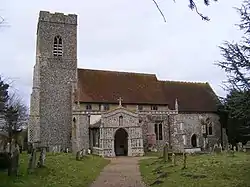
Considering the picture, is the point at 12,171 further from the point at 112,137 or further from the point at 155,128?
the point at 155,128

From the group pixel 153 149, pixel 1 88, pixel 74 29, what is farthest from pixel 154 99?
pixel 1 88

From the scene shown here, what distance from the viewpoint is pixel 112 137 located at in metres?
35.9

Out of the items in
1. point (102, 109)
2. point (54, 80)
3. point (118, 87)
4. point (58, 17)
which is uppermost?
point (58, 17)

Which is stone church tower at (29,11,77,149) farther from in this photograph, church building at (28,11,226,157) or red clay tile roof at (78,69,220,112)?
red clay tile roof at (78,69,220,112)

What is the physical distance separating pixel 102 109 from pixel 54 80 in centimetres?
644

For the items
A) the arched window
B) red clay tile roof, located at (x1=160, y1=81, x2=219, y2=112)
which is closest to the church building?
the arched window

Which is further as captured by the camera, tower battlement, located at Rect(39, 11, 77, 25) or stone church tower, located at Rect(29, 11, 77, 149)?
tower battlement, located at Rect(39, 11, 77, 25)

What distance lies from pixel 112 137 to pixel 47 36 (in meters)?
14.9

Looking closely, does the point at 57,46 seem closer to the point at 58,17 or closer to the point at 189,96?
the point at 58,17

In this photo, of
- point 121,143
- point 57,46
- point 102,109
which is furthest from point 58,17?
point 121,143

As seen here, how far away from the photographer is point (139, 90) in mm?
43625

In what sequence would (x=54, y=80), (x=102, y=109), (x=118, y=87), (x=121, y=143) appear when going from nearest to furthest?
1. (x=121, y=143)
2. (x=102, y=109)
3. (x=54, y=80)
4. (x=118, y=87)

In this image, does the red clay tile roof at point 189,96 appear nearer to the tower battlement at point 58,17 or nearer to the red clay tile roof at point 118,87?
the red clay tile roof at point 118,87

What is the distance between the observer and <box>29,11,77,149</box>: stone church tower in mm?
39562
